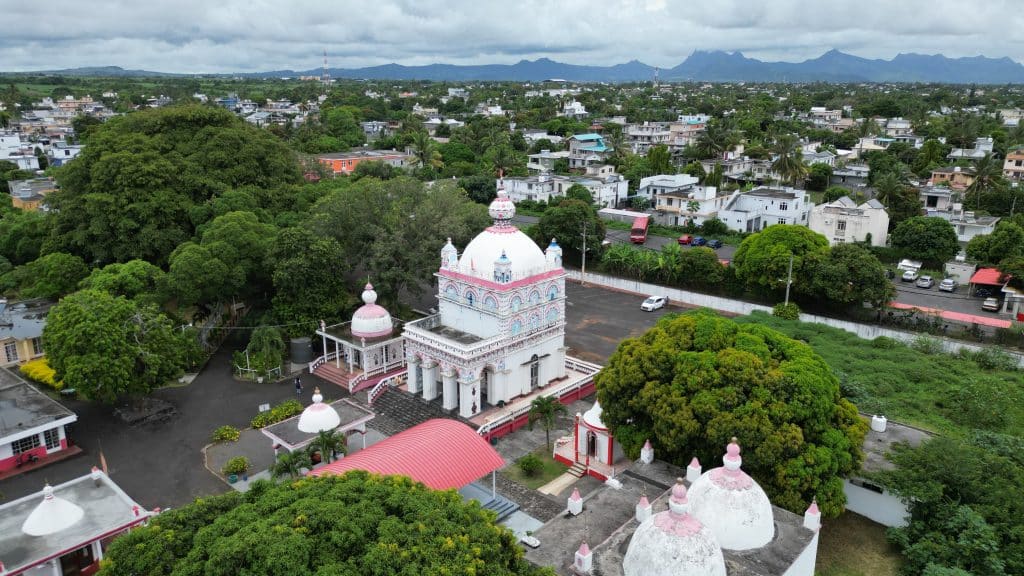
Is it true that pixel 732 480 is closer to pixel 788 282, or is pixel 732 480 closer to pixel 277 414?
pixel 277 414

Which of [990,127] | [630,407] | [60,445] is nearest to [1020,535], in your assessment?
[630,407]

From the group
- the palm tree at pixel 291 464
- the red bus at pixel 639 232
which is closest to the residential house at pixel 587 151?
the red bus at pixel 639 232

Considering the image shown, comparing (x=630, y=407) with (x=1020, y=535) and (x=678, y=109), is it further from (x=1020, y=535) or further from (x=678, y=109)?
(x=678, y=109)

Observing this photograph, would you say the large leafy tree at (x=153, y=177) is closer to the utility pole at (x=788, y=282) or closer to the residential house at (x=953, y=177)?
the utility pole at (x=788, y=282)

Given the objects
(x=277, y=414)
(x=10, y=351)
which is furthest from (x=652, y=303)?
(x=10, y=351)

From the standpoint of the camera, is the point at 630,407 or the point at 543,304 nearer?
the point at 630,407
